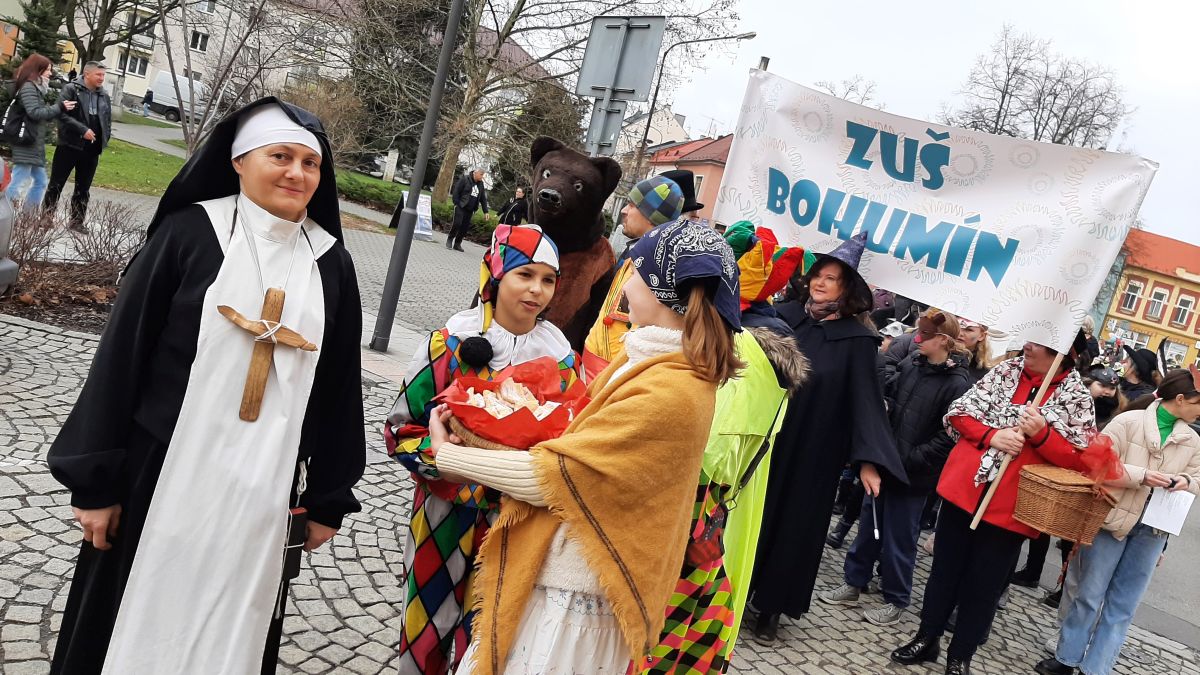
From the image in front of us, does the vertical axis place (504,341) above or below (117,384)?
above

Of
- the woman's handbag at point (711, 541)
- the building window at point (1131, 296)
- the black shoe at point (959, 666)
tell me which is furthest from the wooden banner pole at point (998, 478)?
the building window at point (1131, 296)

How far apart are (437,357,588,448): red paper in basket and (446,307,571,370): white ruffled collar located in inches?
8.9

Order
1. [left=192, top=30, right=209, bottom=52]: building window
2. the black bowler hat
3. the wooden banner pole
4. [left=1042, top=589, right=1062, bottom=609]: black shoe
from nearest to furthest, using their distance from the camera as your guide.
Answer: the wooden banner pole, the black bowler hat, [left=1042, top=589, right=1062, bottom=609]: black shoe, [left=192, top=30, right=209, bottom=52]: building window

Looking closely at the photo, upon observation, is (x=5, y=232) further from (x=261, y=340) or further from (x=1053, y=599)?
(x=1053, y=599)

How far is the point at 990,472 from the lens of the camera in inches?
182

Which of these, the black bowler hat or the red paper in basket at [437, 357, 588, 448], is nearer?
the red paper in basket at [437, 357, 588, 448]

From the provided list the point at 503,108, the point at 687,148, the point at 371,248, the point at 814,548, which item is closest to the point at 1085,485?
the point at 814,548

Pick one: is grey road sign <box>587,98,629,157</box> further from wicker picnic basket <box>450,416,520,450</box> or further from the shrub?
the shrub

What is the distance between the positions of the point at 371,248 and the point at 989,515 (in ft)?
45.7

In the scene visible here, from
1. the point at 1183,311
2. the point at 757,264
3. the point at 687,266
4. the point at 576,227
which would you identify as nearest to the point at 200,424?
the point at 687,266

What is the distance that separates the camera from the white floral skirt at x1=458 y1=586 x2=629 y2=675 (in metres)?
2.19

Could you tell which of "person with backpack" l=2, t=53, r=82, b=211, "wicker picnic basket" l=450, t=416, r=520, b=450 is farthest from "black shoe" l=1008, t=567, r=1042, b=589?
"person with backpack" l=2, t=53, r=82, b=211

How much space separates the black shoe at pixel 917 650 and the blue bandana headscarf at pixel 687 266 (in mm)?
3548

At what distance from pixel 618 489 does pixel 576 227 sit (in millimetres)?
2795
